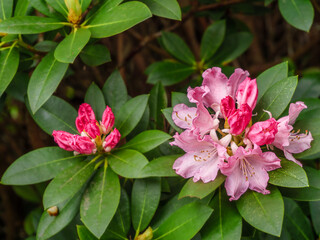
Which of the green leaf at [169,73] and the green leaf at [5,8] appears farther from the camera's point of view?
the green leaf at [169,73]

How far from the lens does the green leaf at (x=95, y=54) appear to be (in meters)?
1.50

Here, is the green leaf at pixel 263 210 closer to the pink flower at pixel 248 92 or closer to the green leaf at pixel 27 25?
the pink flower at pixel 248 92

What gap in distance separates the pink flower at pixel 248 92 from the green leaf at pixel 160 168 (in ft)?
0.93

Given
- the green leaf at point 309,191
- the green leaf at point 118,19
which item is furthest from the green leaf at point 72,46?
the green leaf at point 309,191

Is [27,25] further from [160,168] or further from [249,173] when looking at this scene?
[249,173]

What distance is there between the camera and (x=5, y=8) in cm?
151

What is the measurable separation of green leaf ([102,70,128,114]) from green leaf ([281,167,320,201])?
67 cm

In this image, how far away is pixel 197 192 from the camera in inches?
47.0

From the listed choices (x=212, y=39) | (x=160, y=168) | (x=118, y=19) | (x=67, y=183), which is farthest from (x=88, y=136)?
(x=212, y=39)

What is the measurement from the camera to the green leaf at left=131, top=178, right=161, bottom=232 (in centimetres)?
138

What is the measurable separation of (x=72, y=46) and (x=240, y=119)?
0.57 m

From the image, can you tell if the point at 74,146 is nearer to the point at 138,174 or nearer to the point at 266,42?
the point at 138,174

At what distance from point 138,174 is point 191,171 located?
16cm

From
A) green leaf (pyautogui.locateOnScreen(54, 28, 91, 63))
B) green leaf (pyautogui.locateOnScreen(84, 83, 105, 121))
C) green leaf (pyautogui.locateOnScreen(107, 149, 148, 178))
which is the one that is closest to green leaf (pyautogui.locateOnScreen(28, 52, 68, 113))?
green leaf (pyautogui.locateOnScreen(54, 28, 91, 63))
